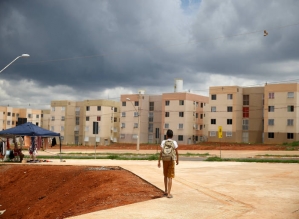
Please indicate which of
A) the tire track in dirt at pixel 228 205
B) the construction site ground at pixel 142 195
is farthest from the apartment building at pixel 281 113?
the tire track in dirt at pixel 228 205

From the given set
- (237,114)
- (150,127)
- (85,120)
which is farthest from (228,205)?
(85,120)

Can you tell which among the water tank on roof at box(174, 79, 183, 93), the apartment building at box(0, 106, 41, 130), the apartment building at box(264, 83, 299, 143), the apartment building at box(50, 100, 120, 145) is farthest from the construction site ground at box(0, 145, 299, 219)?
the apartment building at box(0, 106, 41, 130)

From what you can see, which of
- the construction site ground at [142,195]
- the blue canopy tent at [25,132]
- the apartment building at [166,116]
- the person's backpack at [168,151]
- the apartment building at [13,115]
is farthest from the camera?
the apartment building at [13,115]

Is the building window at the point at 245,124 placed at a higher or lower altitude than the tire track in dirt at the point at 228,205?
higher

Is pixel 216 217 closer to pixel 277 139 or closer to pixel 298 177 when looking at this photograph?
pixel 298 177

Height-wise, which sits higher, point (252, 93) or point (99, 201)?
point (252, 93)

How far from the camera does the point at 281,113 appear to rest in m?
71.4

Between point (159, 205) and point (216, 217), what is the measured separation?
1.83 meters

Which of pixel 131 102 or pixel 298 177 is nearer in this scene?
pixel 298 177

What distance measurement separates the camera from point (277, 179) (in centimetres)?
1666

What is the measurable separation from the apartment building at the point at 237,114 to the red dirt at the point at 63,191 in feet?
190

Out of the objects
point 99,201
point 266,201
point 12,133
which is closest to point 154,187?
point 99,201

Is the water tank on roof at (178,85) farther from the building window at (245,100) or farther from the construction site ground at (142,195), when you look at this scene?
the construction site ground at (142,195)

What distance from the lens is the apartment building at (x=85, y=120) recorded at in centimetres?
9681
